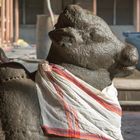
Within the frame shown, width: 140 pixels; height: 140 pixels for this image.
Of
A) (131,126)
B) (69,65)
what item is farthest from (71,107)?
(131,126)

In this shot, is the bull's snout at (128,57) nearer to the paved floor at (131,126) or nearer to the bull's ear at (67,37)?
the bull's ear at (67,37)

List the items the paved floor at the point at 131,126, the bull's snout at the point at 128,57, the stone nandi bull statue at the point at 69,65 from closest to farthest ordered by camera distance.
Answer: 1. the stone nandi bull statue at the point at 69,65
2. the bull's snout at the point at 128,57
3. the paved floor at the point at 131,126

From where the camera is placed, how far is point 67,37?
1.72 m

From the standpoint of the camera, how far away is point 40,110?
1680mm

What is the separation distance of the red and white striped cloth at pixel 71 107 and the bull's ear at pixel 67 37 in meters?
0.08

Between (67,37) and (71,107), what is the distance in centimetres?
23

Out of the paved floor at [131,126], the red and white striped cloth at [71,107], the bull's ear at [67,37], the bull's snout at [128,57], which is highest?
the bull's ear at [67,37]

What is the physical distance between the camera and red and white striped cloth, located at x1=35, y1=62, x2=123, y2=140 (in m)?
1.68

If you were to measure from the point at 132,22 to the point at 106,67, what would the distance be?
2115 centimetres

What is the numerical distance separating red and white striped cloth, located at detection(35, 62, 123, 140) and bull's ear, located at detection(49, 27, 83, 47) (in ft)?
0.27

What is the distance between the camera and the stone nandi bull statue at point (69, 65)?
1650 mm

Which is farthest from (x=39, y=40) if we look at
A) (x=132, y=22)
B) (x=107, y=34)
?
(x=132, y=22)

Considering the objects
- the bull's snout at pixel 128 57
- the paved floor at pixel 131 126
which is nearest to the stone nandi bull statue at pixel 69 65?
the bull's snout at pixel 128 57

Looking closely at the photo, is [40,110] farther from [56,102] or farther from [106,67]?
[106,67]
